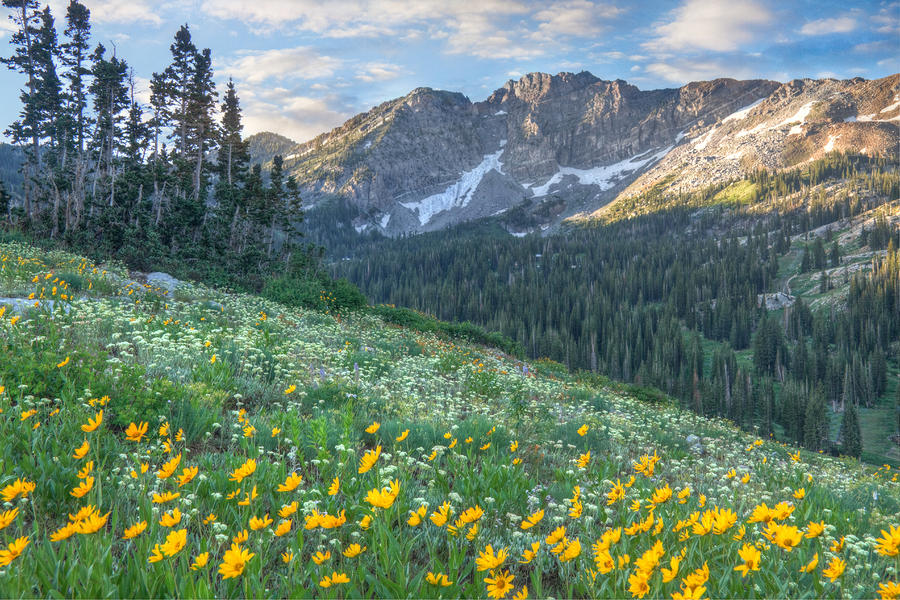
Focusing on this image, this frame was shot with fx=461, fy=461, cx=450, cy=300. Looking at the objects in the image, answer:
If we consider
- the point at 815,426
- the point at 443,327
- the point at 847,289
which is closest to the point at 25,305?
the point at 443,327

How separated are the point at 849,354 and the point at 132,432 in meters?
120

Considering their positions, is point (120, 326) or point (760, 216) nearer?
point (120, 326)

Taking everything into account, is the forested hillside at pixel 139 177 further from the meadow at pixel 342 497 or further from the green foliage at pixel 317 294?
the meadow at pixel 342 497

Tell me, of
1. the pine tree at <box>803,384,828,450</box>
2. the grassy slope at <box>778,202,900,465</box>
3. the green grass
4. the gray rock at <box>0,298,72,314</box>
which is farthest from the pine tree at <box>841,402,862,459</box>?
the green grass

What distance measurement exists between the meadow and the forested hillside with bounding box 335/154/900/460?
76.8 metres

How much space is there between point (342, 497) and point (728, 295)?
Result: 141 metres

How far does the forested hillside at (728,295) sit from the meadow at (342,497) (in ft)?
252

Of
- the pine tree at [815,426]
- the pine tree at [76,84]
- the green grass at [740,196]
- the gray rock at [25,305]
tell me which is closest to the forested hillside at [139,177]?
the pine tree at [76,84]

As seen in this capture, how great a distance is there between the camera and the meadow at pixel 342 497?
232 centimetres

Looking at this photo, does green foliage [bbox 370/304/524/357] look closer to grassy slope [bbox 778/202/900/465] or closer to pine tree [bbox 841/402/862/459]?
pine tree [bbox 841/402/862/459]

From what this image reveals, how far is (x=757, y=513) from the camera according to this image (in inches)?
103

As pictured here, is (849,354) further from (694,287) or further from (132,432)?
(132,432)

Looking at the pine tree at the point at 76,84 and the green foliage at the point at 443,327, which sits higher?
the pine tree at the point at 76,84

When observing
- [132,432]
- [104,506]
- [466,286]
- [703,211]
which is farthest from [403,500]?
[703,211]
